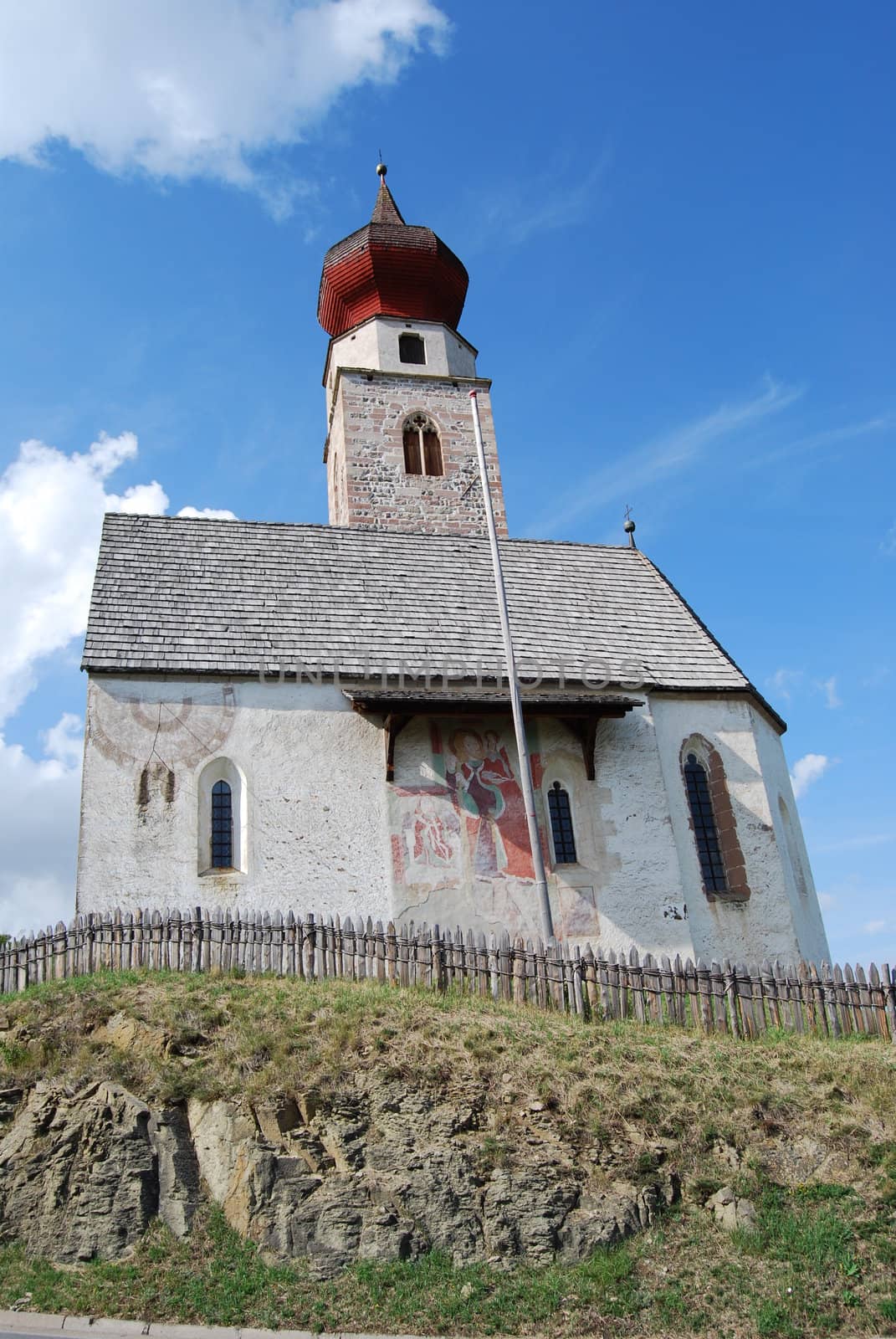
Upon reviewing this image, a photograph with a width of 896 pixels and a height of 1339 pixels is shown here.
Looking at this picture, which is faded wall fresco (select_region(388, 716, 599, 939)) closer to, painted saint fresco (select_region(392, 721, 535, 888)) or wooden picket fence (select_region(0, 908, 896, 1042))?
painted saint fresco (select_region(392, 721, 535, 888))

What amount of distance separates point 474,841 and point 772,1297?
8.98 m

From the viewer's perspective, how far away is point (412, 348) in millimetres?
28328

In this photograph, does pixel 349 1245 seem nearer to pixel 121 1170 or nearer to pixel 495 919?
pixel 121 1170

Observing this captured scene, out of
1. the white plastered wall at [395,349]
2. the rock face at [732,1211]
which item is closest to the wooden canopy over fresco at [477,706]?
the rock face at [732,1211]

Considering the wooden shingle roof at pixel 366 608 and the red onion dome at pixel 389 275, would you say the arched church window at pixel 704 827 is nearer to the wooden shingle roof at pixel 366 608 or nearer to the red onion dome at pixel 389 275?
the wooden shingle roof at pixel 366 608

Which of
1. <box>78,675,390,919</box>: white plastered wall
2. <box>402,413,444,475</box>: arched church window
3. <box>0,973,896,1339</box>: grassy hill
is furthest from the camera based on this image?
<box>402,413,444,475</box>: arched church window

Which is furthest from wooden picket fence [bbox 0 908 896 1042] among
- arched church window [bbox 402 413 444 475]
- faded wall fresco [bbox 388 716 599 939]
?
arched church window [bbox 402 413 444 475]

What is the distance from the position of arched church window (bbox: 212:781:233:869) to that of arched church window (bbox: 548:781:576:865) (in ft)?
16.7

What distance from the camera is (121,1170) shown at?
10094mm

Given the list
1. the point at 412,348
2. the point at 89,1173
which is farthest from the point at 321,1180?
the point at 412,348

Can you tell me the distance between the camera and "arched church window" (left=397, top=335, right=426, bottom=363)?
2814 cm

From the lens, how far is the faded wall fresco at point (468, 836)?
54.3ft

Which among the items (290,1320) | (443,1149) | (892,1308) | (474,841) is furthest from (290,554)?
(892,1308)

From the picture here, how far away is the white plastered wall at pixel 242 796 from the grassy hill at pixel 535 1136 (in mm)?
2607
